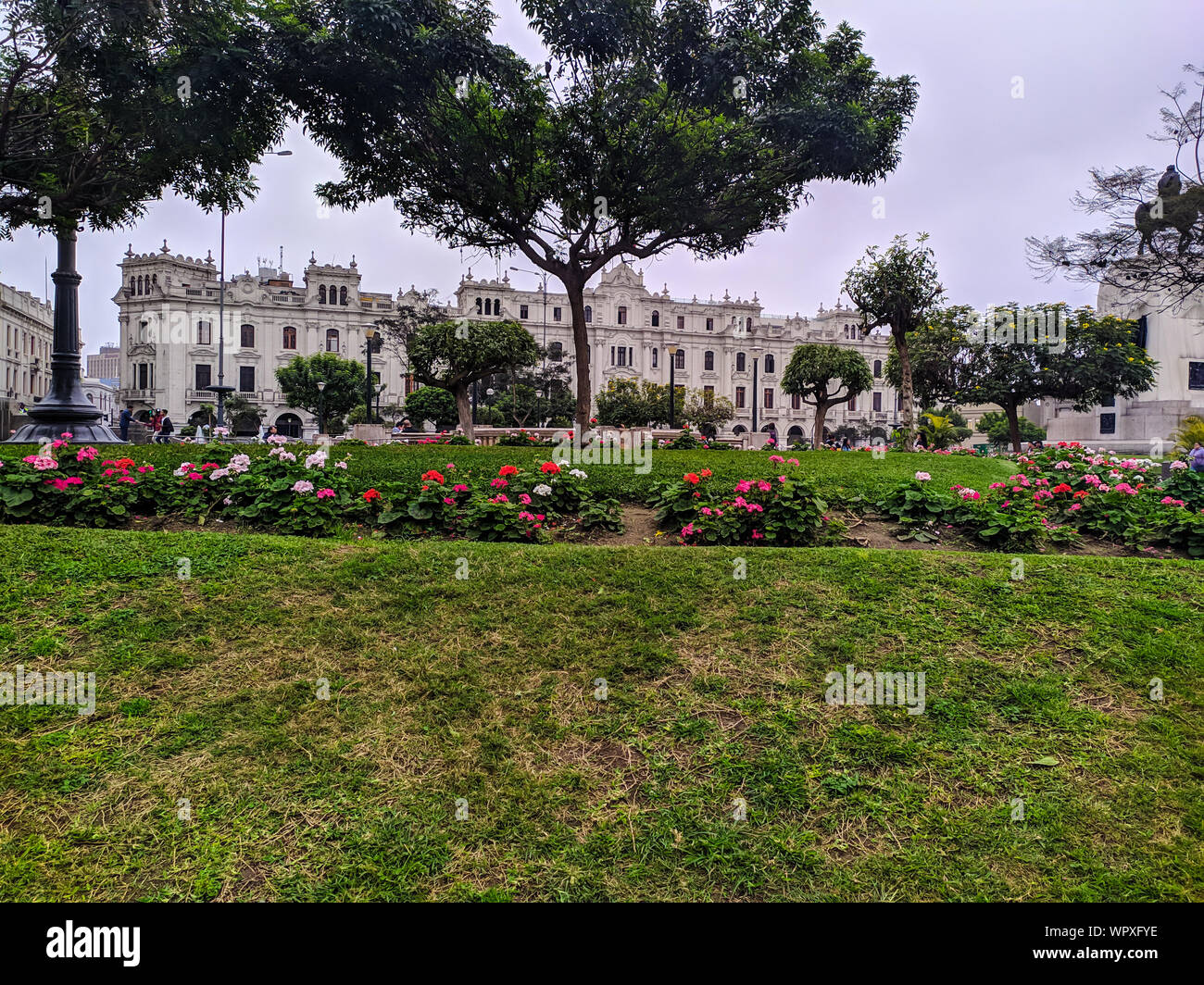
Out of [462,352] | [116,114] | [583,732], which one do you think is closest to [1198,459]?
[583,732]

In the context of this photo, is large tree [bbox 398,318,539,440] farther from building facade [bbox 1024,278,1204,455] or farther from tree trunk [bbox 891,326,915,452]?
building facade [bbox 1024,278,1204,455]

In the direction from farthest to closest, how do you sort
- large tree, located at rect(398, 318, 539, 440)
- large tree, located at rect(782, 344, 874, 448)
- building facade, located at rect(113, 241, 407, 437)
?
building facade, located at rect(113, 241, 407, 437) → large tree, located at rect(782, 344, 874, 448) → large tree, located at rect(398, 318, 539, 440)

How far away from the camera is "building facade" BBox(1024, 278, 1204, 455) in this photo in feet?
93.9

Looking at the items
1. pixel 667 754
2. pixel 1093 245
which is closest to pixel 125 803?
pixel 667 754

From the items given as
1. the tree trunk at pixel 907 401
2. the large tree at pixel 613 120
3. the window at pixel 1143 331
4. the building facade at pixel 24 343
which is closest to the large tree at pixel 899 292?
the tree trunk at pixel 907 401

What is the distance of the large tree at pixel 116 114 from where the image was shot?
33.1 ft

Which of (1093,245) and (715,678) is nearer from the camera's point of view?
(715,678)

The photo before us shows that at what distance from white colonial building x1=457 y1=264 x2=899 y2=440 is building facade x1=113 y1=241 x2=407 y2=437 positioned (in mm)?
9872

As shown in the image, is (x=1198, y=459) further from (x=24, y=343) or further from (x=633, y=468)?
(x=24, y=343)

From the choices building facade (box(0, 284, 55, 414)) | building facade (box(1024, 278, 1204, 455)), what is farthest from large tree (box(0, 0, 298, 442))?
building facade (box(0, 284, 55, 414))

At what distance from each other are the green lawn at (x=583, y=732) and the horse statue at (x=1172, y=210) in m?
12.7

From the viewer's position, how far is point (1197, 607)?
4.70 metres

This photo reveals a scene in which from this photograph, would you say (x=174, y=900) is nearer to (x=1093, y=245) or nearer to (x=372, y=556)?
(x=372, y=556)
